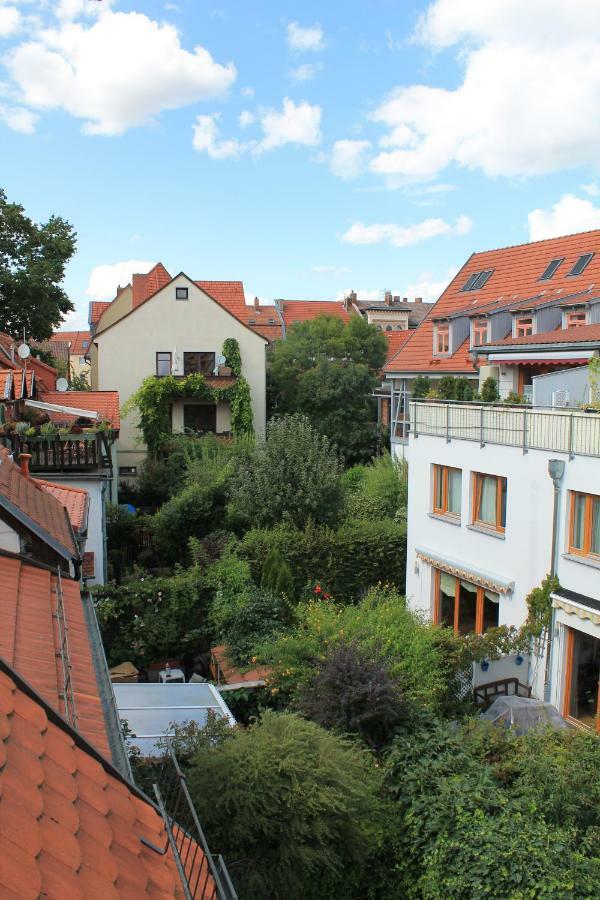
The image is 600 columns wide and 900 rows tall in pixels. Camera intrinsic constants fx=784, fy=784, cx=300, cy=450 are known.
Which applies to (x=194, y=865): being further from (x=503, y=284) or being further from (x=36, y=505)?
(x=503, y=284)

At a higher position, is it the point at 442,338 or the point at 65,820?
the point at 442,338

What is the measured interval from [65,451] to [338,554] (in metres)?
7.67

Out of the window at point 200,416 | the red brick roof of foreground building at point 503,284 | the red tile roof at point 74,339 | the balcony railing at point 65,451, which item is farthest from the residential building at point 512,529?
the red tile roof at point 74,339

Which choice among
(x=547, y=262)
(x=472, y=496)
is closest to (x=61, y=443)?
(x=472, y=496)

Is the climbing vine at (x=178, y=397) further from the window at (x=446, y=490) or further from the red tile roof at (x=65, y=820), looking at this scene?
the red tile roof at (x=65, y=820)

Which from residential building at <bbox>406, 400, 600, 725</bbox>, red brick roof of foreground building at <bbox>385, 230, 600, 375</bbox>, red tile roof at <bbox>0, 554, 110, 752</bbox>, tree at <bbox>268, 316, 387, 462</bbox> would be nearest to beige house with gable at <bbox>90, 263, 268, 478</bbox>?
tree at <bbox>268, 316, 387, 462</bbox>

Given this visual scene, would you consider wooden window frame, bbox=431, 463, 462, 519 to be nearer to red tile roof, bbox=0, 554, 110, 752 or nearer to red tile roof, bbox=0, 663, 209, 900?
red tile roof, bbox=0, 554, 110, 752

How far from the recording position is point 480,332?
30.5 meters

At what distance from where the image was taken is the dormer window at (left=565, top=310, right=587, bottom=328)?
2684 cm

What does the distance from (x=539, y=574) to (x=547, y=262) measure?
19.9 metres

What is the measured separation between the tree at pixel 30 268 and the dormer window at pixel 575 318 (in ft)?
70.9

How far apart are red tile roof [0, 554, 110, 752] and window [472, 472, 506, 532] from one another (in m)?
10.4

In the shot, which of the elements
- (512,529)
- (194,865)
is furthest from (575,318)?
(194,865)

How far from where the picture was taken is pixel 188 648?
1841 cm
